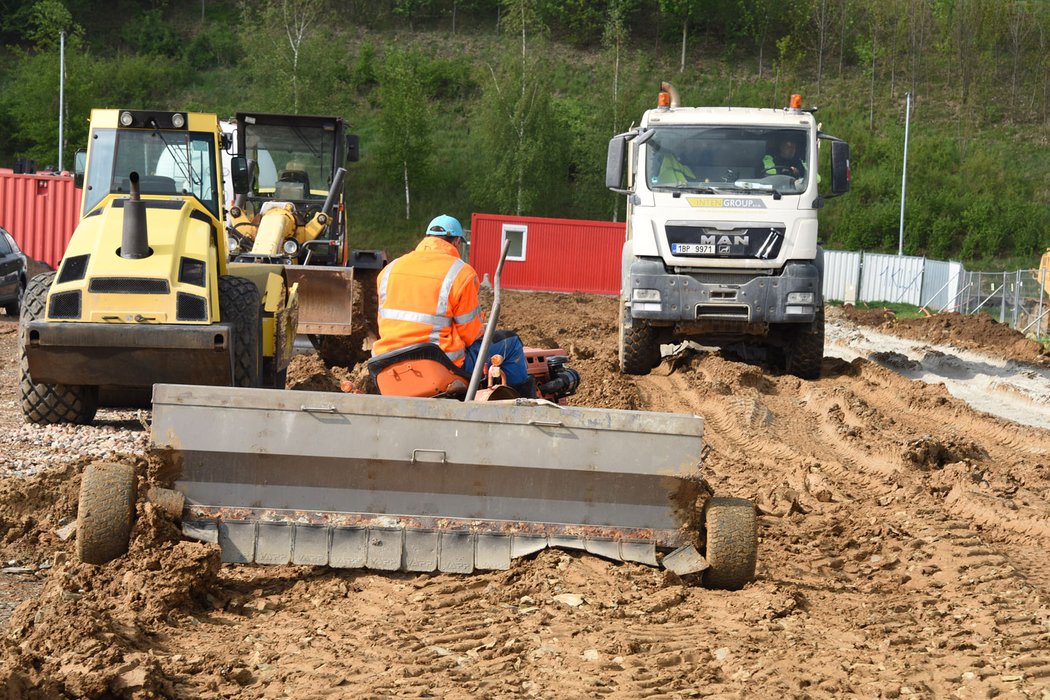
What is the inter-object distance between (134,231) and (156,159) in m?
1.85

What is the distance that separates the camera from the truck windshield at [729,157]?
42.4 ft

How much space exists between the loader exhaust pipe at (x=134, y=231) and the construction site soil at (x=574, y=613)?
139 cm

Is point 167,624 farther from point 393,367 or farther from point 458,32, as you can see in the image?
point 458,32

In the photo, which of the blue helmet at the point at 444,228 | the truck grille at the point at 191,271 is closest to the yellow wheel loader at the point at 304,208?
the truck grille at the point at 191,271

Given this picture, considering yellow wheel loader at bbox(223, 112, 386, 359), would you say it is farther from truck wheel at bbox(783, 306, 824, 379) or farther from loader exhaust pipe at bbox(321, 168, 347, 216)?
truck wheel at bbox(783, 306, 824, 379)

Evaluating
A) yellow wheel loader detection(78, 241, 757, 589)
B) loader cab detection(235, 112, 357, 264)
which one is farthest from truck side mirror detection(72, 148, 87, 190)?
yellow wheel loader detection(78, 241, 757, 589)

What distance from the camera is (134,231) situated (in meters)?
8.75

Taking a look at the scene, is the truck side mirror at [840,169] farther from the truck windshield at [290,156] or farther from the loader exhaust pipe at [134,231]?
the loader exhaust pipe at [134,231]

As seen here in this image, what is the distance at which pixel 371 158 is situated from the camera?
49.0 metres

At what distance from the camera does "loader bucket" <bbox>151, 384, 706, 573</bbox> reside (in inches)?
215

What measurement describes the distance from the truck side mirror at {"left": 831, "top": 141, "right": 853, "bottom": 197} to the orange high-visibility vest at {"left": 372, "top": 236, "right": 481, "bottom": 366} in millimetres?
7145

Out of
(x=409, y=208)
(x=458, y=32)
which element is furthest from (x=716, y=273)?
(x=458, y=32)

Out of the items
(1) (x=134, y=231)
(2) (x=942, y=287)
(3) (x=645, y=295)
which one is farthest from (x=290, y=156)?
(2) (x=942, y=287)

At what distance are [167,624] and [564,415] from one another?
186cm
